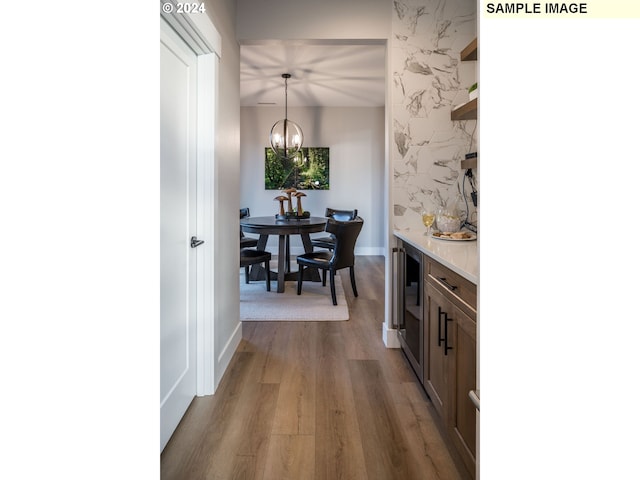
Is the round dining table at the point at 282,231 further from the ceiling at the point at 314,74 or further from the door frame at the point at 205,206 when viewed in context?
the door frame at the point at 205,206

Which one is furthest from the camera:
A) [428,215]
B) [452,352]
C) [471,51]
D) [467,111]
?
[428,215]

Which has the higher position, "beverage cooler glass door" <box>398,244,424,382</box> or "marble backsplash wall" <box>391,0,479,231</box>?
"marble backsplash wall" <box>391,0,479,231</box>

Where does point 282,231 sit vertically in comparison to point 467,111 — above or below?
below

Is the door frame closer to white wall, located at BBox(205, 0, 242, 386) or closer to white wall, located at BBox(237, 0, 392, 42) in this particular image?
white wall, located at BBox(205, 0, 242, 386)

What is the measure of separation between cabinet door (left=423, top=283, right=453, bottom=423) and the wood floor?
0.50 ft

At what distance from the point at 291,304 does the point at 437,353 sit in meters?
2.37

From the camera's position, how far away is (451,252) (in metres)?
1.94

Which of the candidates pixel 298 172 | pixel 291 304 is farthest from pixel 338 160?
pixel 291 304

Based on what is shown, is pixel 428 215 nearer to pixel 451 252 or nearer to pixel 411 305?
pixel 411 305

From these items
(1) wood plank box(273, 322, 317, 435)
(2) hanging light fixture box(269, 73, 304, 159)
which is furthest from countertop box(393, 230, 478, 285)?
(2) hanging light fixture box(269, 73, 304, 159)

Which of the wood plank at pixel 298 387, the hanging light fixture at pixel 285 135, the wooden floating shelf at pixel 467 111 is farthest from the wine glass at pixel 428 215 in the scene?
the hanging light fixture at pixel 285 135

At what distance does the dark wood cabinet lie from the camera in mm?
1456
